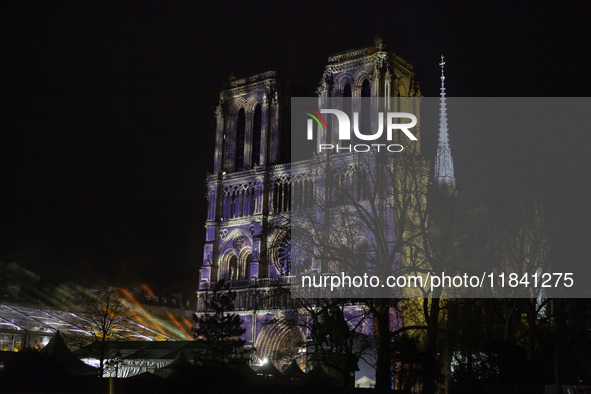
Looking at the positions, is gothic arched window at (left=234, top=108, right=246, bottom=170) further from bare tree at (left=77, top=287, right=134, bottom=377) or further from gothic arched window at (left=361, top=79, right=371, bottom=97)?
bare tree at (left=77, top=287, right=134, bottom=377)

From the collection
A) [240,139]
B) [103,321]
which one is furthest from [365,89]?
[103,321]

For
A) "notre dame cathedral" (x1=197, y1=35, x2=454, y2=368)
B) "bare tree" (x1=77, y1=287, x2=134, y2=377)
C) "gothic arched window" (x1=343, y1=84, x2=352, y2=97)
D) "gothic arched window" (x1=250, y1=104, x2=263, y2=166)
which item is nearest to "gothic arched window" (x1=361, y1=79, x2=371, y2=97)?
"notre dame cathedral" (x1=197, y1=35, x2=454, y2=368)

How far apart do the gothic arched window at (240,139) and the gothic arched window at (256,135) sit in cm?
138

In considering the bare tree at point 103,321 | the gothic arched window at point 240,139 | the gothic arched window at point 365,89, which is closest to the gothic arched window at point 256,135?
the gothic arched window at point 240,139

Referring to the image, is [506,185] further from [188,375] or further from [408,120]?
[408,120]

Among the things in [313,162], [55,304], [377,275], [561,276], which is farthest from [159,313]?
Result: [377,275]

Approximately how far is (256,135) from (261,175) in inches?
217

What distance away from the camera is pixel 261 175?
63.3m

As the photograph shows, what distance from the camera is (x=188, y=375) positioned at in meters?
26.5

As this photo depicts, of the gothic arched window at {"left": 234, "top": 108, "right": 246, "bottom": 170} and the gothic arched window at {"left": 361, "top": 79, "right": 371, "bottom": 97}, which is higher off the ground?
the gothic arched window at {"left": 361, "top": 79, "right": 371, "bottom": 97}

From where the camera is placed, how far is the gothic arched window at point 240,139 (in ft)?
221

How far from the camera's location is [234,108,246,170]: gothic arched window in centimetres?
6728

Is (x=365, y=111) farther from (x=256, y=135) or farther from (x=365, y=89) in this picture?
(x=256, y=135)

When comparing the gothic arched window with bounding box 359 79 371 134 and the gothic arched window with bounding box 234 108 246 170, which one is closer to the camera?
the gothic arched window with bounding box 359 79 371 134
